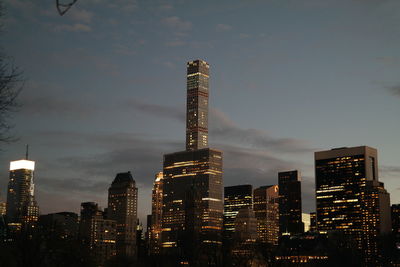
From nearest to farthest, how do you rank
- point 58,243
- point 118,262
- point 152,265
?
1. point 58,243
2. point 152,265
3. point 118,262

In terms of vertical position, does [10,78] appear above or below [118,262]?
above

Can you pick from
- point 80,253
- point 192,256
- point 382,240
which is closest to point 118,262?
point 192,256

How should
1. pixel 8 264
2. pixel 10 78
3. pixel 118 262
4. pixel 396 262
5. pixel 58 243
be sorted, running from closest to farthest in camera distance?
pixel 10 78
pixel 8 264
pixel 58 243
pixel 118 262
pixel 396 262

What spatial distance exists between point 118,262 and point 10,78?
117240 mm

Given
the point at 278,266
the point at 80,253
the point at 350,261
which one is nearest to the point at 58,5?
the point at 80,253

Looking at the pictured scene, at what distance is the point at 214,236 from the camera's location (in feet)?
505

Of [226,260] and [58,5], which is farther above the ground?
[58,5]

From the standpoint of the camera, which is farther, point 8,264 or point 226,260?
point 226,260

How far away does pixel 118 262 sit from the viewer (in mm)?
133375

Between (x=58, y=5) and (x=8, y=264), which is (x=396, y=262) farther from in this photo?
(x=58, y=5)

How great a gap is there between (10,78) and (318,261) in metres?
186

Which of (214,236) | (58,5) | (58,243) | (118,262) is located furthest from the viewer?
(214,236)

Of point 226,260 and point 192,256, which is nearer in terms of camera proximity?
point 226,260

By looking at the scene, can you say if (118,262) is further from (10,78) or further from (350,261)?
(10,78)
